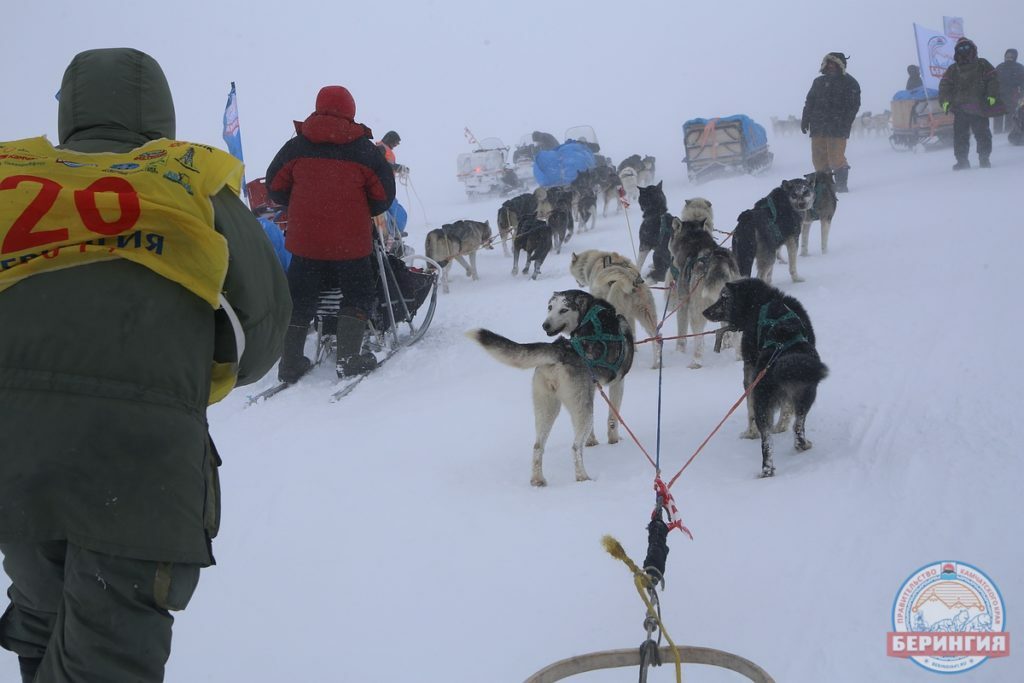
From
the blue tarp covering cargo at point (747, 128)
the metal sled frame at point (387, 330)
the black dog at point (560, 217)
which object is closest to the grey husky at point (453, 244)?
the black dog at point (560, 217)

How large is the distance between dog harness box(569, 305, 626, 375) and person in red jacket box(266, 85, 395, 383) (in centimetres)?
169

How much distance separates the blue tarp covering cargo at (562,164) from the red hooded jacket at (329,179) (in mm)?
9158

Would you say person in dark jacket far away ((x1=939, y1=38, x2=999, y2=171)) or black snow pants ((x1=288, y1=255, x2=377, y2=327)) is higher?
person in dark jacket far away ((x1=939, y1=38, x2=999, y2=171))

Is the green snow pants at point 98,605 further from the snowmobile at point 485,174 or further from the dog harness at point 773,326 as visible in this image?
the snowmobile at point 485,174

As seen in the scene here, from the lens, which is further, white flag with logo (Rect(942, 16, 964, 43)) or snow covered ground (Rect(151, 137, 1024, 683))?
white flag with logo (Rect(942, 16, 964, 43))

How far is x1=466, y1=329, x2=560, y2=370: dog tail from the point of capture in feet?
9.11

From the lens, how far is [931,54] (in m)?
11.5

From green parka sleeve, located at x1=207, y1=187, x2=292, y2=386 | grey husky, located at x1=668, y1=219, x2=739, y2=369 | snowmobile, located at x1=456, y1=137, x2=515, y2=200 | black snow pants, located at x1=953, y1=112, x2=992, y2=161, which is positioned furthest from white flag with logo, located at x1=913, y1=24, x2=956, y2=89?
green parka sleeve, located at x1=207, y1=187, x2=292, y2=386

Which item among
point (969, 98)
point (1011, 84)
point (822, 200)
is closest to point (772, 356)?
point (822, 200)

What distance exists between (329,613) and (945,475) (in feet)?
6.18

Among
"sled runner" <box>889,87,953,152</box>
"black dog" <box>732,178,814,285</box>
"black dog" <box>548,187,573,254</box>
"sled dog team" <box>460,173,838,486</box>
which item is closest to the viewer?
"sled dog team" <box>460,173,838,486</box>

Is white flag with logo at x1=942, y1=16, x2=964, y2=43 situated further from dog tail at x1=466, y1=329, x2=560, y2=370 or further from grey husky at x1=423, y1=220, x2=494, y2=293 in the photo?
dog tail at x1=466, y1=329, x2=560, y2=370

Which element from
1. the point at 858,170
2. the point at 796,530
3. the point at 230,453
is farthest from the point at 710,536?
the point at 858,170

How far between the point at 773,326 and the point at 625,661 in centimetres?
197
